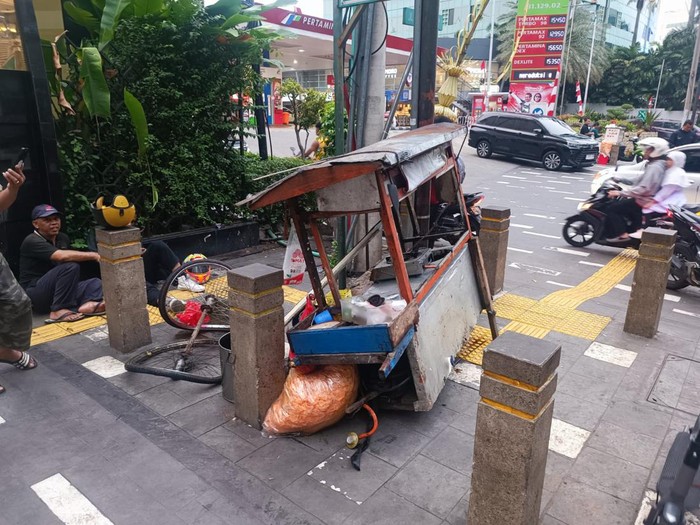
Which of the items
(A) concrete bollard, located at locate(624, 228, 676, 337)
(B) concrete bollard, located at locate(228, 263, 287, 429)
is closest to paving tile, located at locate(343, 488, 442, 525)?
(B) concrete bollard, located at locate(228, 263, 287, 429)

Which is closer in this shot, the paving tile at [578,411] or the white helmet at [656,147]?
the paving tile at [578,411]

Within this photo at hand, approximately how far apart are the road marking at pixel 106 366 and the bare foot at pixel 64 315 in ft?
3.71

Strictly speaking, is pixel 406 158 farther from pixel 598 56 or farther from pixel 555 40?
pixel 598 56

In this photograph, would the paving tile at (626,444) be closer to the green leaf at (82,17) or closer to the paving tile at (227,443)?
the paving tile at (227,443)

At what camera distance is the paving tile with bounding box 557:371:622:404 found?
14.5 feet

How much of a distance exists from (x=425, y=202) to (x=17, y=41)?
5.16 m

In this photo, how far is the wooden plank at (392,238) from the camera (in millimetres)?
3449

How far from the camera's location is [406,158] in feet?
11.9

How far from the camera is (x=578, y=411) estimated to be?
13.8 feet

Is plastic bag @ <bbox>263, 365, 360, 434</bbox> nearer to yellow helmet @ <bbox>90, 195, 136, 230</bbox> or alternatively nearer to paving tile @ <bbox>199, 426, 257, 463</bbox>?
paving tile @ <bbox>199, 426, 257, 463</bbox>

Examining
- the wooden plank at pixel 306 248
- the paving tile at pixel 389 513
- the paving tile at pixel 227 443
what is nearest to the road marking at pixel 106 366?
the paving tile at pixel 227 443

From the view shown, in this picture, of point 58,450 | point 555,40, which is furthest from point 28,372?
point 555,40

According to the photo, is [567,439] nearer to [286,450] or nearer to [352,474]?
[352,474]

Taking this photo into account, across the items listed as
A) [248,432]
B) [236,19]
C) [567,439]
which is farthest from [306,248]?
[236,19]
